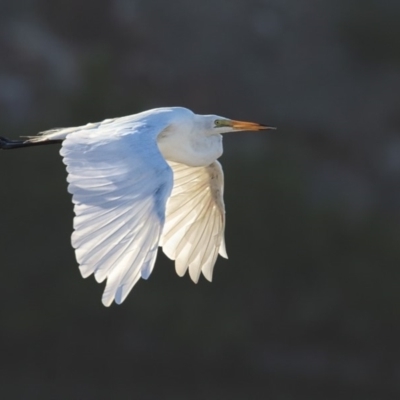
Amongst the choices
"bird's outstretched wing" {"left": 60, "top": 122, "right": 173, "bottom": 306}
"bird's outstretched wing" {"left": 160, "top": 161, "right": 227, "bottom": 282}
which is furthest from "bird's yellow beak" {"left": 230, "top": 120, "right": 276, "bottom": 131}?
"bird's outstretched wing" {"left": 60, "top": 122, "right": 173, "bottom": 306}

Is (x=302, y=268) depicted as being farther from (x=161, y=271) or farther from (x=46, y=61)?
(x=46, y=61)

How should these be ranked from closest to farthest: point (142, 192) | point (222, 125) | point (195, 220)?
point (142, 192)
point (222, 125)
point (195, 220)

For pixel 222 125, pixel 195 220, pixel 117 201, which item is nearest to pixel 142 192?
pixel 117 201

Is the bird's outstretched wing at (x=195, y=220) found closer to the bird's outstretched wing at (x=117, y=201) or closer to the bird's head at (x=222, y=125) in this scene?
the bird's head at (x=222, y=125)

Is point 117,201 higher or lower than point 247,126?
lower

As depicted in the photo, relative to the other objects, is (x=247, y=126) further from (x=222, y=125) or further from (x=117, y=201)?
(x=117, y=201)

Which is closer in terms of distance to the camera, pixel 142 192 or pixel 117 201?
pixel 117 201

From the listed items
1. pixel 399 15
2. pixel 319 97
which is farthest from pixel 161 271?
pixel 399 15
